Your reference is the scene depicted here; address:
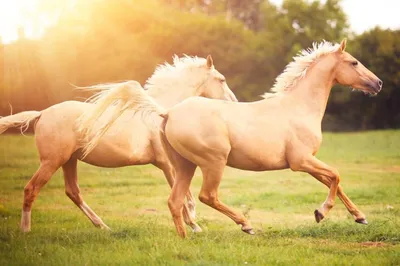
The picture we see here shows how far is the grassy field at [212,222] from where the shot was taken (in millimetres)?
6094

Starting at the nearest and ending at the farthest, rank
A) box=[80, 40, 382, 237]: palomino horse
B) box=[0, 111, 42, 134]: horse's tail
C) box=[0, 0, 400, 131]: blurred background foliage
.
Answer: box=[80, 40, 382, 237]: palomino horse → box=[0, 111, 42, 134]: horse's tail → box=[0, 0, 400, 131]: blurred background foliage

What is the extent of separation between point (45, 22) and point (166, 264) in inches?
1133

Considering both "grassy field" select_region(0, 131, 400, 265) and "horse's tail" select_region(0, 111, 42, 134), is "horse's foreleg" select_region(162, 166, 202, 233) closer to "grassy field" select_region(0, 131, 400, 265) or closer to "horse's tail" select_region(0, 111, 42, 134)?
"grassy field" select_region(0, 131, 400, 265)

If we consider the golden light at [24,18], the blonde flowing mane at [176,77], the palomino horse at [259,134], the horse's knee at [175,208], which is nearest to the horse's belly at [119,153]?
the blonde flowing mane at [176,77]

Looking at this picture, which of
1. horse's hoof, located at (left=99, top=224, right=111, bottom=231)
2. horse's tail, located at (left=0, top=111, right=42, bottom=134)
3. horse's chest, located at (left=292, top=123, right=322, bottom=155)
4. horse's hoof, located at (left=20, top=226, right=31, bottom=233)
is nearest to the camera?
horse's chest, located at (left=292, top=123, right=322, bottom=155)

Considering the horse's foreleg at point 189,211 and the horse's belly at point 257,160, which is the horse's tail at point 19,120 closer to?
the horse's foreleg at point 189,211

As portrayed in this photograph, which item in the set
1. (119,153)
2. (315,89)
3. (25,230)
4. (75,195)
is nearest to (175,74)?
(119,153)

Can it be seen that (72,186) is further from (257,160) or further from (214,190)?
(257,160)

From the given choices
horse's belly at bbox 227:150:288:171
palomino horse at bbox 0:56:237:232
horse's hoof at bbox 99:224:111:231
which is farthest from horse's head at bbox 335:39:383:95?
horse's hoof at bbox 99:224:111:231

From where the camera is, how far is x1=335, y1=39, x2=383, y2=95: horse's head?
7.82 metres

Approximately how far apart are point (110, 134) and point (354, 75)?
342cm

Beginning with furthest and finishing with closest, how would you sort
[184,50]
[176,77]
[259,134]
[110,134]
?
[184,50]
[176,77]
[110,134]
[259,134]

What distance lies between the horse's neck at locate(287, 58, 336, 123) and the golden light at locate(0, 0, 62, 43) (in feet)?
51.0

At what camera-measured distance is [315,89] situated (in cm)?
779
